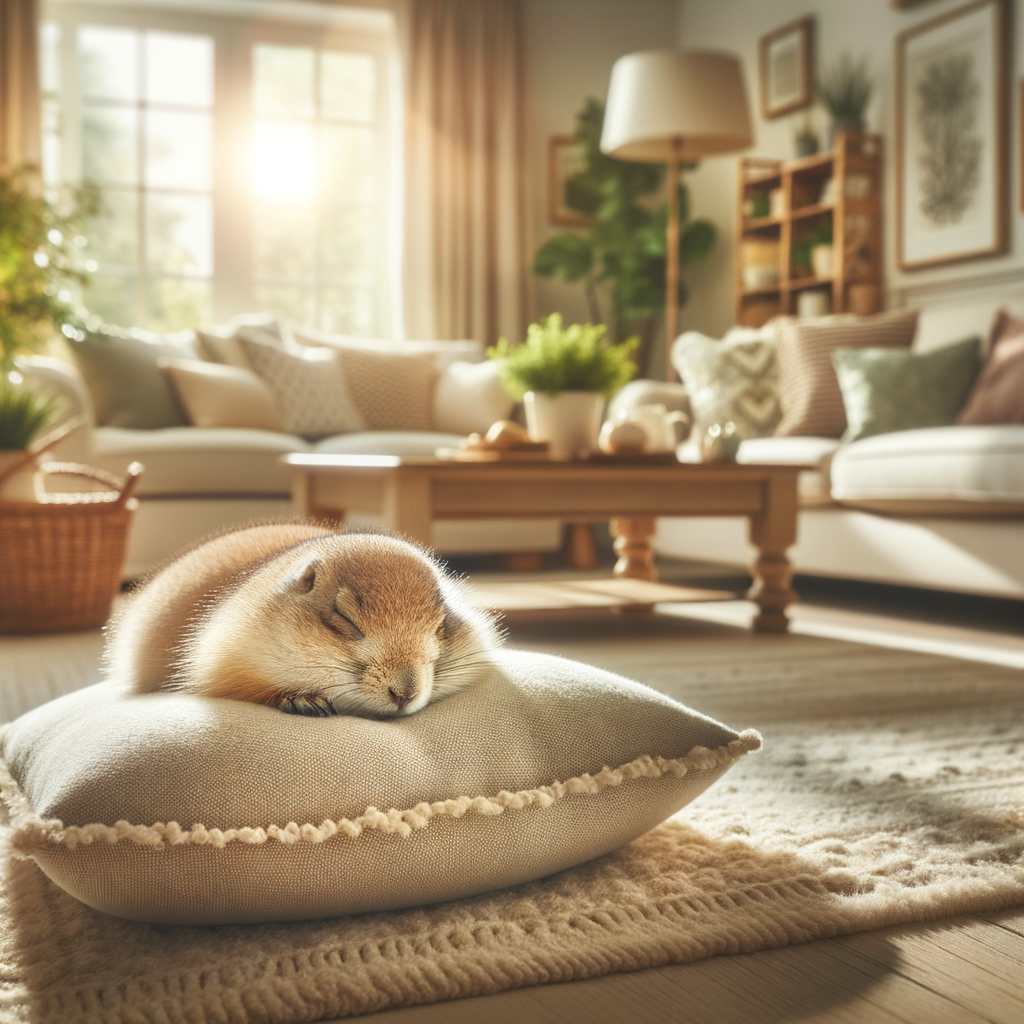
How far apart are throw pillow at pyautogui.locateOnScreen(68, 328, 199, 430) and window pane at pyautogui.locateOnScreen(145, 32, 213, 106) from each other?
1945 mm

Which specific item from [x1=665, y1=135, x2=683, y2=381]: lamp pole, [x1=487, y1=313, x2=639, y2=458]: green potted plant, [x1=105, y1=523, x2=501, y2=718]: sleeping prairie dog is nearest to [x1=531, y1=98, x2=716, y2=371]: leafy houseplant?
[x1=665, y1=135, x2=683, y2=381]: lamp pole

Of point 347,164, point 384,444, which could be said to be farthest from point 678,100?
point 347,164

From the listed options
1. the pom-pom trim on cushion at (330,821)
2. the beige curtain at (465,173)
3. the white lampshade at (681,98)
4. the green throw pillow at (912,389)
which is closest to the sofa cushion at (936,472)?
the green throw pillow at (912,389)

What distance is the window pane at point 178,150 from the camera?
18.7ft

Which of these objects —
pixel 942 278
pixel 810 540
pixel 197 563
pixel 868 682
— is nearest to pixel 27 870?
pixel 197 563

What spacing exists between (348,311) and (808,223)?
2.50 m

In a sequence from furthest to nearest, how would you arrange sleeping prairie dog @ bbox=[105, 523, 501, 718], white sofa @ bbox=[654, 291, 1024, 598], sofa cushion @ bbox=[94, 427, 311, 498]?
sofa cushion @ bbox=[94, 427, 311, 498] → white sofa @ bbox=[654, 291, 1024, 598] → sleeping prairie dog @ bbox=[105, 523, 501, 718]

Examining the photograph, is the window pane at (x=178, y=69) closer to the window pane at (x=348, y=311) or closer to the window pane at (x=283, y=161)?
the window pane at (x=283, y=161)

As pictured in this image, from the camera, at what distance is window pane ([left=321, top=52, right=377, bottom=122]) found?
6.02 metres

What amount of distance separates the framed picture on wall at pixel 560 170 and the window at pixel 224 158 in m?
0.94

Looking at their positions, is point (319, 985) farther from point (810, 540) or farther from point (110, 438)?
Answer: point (110, 438)

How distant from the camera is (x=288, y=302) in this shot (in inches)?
237

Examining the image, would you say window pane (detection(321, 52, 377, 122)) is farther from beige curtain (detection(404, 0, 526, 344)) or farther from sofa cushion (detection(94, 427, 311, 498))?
sofa cushion (detection(94, 427, 311, 498))

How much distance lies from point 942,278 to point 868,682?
322 cm
